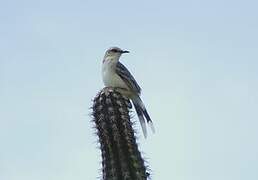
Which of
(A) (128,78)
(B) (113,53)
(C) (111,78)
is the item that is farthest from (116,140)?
(B) (113,53)

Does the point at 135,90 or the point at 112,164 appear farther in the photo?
the point at 135,90

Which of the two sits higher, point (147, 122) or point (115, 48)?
point (115, 48)

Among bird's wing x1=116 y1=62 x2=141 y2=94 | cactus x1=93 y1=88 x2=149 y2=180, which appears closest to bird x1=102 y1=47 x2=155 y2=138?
bird's wing x1=116 y1=62 x2=141 y2=94

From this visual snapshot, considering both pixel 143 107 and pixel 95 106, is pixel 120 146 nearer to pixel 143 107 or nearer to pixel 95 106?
pixel 95 106

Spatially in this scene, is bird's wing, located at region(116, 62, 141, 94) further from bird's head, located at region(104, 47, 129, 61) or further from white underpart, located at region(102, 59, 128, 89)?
bird's head, located at region(104, 47, 129, 61)

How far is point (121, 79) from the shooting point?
11188mm

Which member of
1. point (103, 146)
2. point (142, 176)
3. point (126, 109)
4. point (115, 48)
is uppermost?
point (115, 48)

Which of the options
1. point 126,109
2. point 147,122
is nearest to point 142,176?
point 126,109

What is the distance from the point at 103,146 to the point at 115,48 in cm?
553

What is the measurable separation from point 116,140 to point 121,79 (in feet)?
15.5

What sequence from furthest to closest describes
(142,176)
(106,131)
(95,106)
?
(95,106) < (106,131) < (142,176)

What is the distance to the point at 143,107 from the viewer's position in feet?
34.9

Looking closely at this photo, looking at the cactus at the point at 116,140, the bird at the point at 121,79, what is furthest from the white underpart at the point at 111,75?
the cactus at the point at 116,140

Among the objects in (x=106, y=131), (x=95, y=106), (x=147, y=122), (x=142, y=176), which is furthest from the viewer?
(x=147, y=122)
